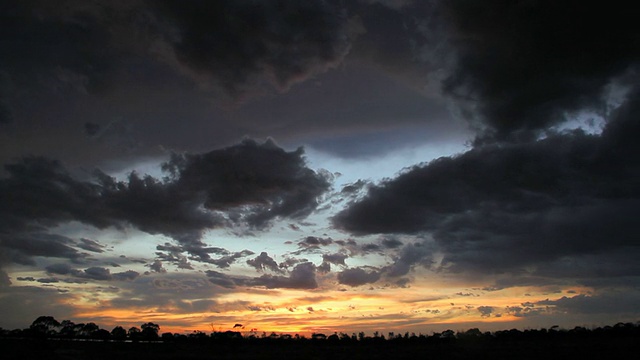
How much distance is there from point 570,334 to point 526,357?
86148 millimetres

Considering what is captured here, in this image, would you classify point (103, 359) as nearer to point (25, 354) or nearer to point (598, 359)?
point (25, 354)

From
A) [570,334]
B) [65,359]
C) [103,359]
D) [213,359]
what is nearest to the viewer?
[65,359]

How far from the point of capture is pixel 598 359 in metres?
59.8

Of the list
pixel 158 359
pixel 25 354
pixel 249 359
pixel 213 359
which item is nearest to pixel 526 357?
pixel 249 359

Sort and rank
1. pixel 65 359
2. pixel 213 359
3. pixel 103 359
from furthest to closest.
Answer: pixel 213 359, pixel 103 359, pixel 65 359

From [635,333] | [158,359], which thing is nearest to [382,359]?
[158,359]

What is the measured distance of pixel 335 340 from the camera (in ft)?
483

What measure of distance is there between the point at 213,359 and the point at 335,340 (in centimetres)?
8798

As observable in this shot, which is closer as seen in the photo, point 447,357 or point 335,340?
point 447,357

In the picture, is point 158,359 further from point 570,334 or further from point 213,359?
point 570,334

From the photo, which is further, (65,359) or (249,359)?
(249,359)

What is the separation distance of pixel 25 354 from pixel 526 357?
6819 centimetres

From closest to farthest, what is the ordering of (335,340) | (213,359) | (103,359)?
1. (103,359)
2. (213,359)
3. (335,340)

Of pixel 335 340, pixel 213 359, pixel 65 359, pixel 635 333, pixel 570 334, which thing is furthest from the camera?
pixel 335 340
